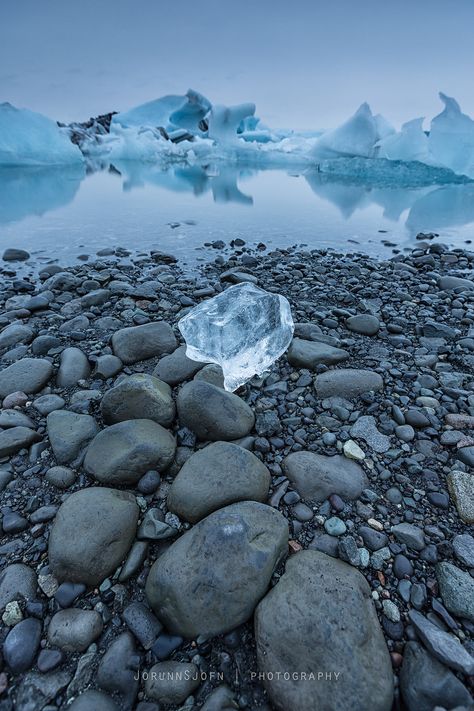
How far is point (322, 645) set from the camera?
1232 mm

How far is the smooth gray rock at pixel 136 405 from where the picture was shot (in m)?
2.18

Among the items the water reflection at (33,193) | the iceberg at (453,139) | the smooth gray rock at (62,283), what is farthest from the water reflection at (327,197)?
the smooth gray rock at (62,283)

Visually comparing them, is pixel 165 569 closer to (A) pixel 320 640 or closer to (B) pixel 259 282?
(A) pixel 320 640

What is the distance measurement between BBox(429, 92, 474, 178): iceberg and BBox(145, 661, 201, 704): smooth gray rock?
1866cm

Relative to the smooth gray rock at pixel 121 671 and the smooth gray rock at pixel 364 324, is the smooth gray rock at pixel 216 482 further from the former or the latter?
the smooth gray rock at pixel 364 324

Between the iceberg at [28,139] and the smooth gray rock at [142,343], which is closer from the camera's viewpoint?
the smooth gray rock at [142,343]

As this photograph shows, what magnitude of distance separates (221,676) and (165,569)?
1.23 feet

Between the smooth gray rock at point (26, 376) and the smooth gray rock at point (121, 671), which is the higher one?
the smooth gray rock at point (26, 376)

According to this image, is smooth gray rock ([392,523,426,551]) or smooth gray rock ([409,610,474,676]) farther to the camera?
smooth gray rock ([392,523,426,551])

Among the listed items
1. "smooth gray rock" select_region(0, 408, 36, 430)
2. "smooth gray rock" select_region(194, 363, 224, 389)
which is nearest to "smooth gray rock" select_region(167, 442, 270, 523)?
"smooth gray rock" select_region(194, 363, 224, 389)

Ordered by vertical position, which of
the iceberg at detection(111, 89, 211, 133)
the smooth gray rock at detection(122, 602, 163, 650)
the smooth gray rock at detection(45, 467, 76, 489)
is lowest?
the smooth gray rock at detection(122, 602, 163, 650)

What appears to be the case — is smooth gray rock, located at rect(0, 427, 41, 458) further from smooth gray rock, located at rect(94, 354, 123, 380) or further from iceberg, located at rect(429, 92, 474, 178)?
iceberg, located at rect(429, 92, 474, 178)

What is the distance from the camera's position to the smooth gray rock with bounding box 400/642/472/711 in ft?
3.75

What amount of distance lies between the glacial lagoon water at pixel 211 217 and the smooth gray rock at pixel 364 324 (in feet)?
9.34
